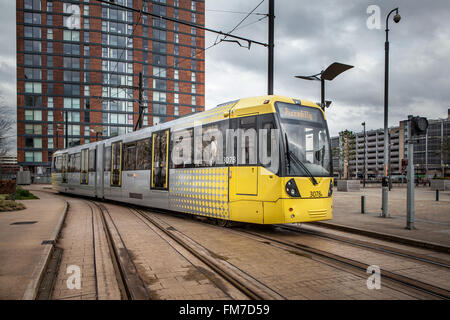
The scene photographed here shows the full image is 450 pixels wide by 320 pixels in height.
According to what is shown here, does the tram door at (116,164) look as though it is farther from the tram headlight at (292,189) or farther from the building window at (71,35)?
the building window at (71,35)

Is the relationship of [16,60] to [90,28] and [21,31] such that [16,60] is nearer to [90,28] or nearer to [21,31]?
[21,31]

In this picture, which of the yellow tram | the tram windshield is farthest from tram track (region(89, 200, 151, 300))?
the tram windshield

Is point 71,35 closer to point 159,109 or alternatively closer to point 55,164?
point 159,109

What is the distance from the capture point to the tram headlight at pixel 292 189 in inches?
303

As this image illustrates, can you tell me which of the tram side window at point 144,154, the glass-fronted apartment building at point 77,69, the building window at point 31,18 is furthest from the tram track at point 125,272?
the building window at point 31,18

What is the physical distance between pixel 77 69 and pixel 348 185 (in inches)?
2335

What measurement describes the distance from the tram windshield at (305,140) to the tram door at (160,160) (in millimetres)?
4947

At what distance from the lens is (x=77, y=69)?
6756cm

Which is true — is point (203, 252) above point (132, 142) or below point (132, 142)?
below

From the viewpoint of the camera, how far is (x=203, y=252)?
6.22 metres

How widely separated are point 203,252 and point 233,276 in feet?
5.13

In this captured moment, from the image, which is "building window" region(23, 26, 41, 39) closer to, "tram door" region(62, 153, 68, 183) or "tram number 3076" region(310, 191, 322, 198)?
"tram door" region(62, 153, 68, 183)
